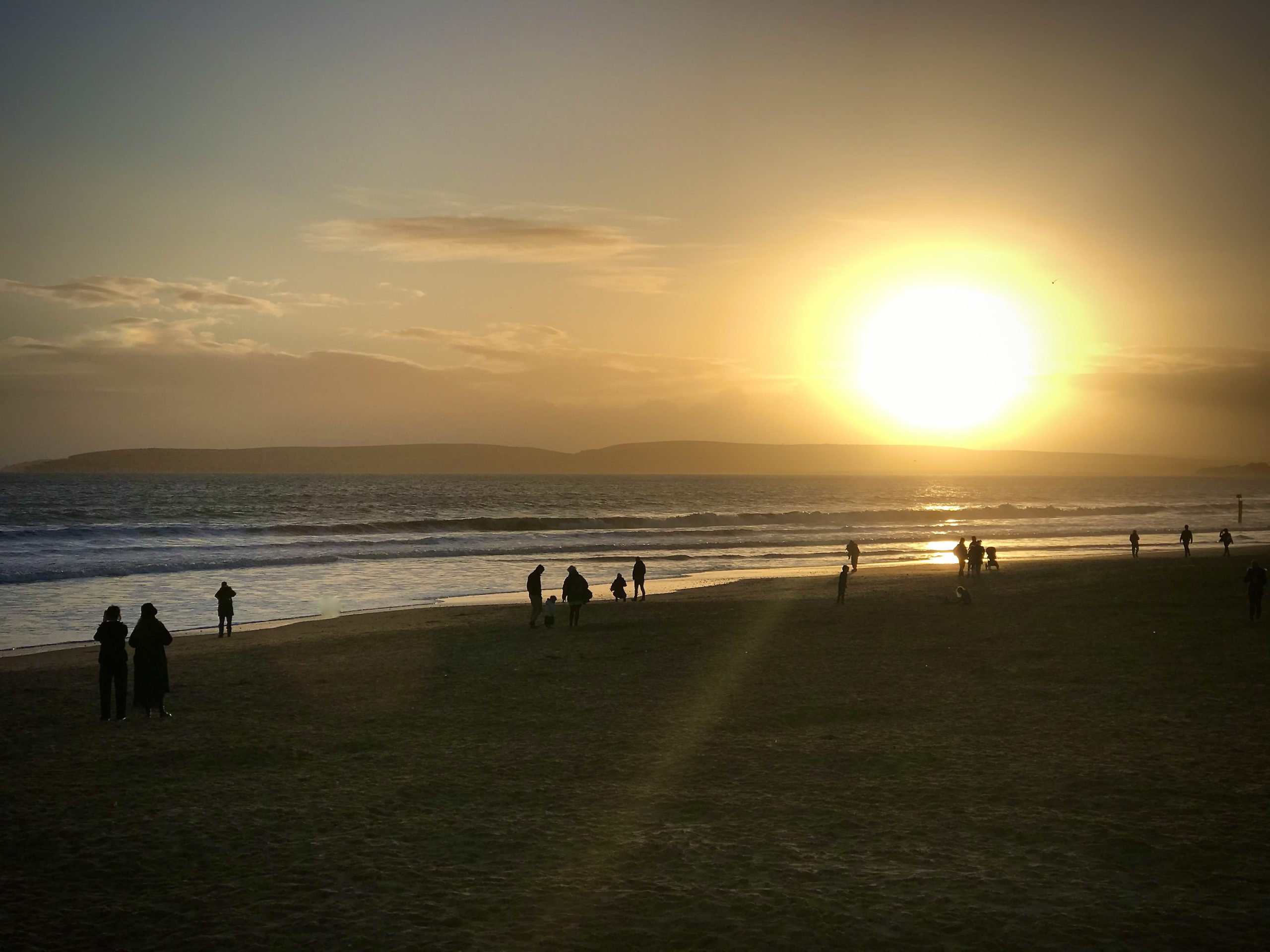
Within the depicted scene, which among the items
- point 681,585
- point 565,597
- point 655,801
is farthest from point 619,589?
point 655,801

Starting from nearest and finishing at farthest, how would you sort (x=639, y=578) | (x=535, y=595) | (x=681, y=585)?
1. (x=535, y=595)
2. (x=639, y=578)
3. (x=681, y=585)

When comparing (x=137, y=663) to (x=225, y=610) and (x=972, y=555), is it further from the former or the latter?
(x=972, y=555)

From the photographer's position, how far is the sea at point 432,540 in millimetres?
31312

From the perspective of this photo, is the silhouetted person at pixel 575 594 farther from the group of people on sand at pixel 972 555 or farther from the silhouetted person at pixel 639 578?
the group of people on sand at pixel 972 555

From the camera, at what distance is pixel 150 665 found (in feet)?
42.4

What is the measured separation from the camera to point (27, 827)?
8.39 metres

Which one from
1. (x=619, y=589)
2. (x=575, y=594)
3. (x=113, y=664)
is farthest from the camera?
(x=619, y=589)

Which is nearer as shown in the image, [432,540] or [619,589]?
[619,589]

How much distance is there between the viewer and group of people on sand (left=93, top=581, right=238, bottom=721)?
41.7 feet

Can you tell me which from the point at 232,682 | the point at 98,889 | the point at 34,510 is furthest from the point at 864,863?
the point at 34,510

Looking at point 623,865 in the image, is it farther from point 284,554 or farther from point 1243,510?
point 1243,510

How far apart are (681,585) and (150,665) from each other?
76.4ft

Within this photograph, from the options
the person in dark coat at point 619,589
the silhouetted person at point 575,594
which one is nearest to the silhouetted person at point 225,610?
the silhouetted person at point 575,594

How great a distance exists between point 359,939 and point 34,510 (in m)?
91.1
